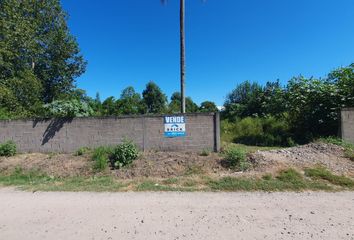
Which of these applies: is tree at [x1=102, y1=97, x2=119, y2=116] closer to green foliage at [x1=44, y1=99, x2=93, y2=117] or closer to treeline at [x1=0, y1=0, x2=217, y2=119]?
treeline at [x1=0, y1=0, x2=217, y2=119]

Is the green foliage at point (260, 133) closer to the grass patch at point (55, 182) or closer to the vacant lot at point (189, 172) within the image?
the vacant lot at point (189, 172)

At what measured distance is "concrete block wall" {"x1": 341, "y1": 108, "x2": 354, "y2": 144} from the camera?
9.40 meters

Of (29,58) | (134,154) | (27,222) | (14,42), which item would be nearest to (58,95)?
(29,58)

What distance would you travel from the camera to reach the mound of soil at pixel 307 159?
724 centimetres

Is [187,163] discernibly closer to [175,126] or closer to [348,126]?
[175,126]

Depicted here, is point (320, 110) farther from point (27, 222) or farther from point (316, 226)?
point (27, 222)

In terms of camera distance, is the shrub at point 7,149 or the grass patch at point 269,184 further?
the shrub at point 7,149

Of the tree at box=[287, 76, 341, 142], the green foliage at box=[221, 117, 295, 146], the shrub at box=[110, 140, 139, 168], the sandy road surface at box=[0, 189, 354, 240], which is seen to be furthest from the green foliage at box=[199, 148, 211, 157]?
the tree at box=[287, 76, 341, 142]

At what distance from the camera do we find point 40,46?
2059 centimetres

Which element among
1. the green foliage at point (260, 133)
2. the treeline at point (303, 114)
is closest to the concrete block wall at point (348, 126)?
the treeline at point (303, 114)

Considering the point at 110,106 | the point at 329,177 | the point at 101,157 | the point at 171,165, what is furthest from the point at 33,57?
the point at 329,177

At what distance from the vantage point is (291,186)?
5949 mm

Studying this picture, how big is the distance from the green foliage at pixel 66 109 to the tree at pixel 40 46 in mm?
7468

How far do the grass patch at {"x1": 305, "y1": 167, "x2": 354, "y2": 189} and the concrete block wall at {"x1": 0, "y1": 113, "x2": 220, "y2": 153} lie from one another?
320 centimetres
